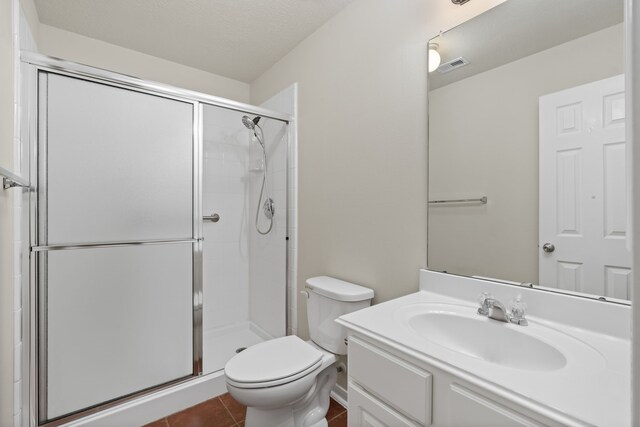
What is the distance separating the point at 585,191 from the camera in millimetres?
960

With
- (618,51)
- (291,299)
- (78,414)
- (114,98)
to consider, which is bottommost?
(78,414)

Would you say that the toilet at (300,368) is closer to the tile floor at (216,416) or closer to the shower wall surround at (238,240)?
the tile floor at (216,416)

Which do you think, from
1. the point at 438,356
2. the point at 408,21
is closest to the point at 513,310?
the point at 438,356

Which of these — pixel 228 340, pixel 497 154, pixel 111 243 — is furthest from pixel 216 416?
pixel 497 154

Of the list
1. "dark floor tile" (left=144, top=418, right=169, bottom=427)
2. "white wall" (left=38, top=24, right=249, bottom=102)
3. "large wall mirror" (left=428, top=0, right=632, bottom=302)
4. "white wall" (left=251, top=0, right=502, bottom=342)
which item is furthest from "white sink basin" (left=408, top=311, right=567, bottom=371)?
"white wall" (left=38, top=24, right=249, bottom=102)

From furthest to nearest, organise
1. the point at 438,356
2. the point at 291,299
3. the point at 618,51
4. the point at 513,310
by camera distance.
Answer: the point at 291,299 < the point at 513,310 < the point at 618,51 < the point at 438,356

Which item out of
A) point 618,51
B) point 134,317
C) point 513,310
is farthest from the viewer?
point 134,317

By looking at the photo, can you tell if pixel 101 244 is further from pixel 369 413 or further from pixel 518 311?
pixel 518 311

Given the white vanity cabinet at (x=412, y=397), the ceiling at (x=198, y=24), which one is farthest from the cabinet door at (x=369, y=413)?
the ceiling at (x=198, y=24)

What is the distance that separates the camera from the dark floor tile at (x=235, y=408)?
169cm

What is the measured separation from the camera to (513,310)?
3.39 ft

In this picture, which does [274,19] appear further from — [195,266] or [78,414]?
[78,414]

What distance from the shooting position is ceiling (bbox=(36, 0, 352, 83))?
1785mm

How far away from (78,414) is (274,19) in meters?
2.47
